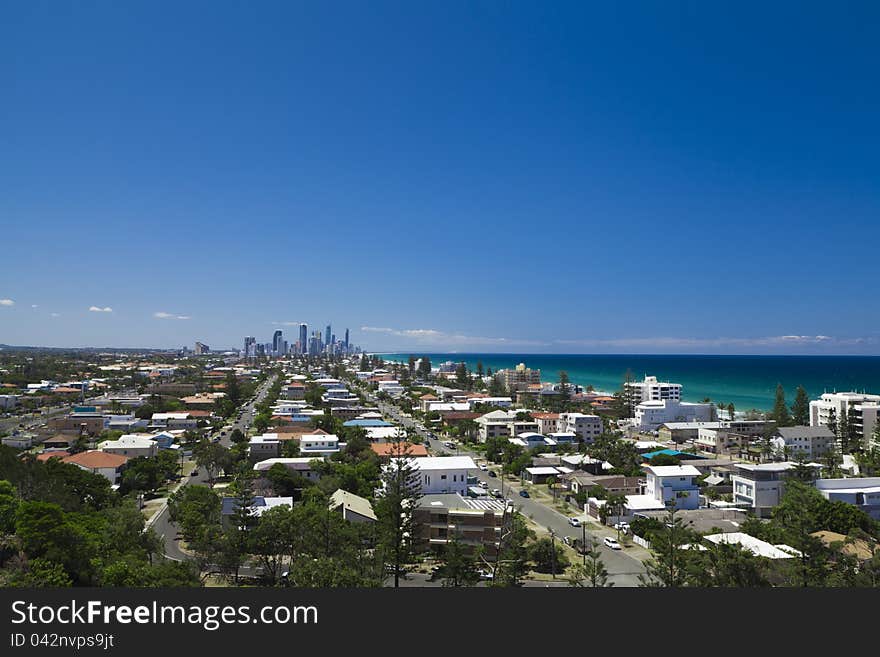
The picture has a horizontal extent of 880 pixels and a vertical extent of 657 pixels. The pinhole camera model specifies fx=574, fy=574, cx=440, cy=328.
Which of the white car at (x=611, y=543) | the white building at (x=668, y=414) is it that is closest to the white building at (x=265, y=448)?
the white car at (x=611, y=543)

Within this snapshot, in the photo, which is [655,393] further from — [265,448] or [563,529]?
[563,529]

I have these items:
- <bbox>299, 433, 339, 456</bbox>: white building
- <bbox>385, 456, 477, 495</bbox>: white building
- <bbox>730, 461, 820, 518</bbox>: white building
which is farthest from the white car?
<bbox>299, 433, 339, 456</bbox>: white building

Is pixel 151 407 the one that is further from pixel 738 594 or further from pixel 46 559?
pixel 738 594

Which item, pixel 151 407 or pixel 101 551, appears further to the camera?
pixel 151 407

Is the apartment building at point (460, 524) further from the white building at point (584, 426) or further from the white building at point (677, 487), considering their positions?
the white building at point (584, 426)

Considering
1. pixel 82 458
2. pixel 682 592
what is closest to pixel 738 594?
pixel 682 592

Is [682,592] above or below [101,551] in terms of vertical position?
above
